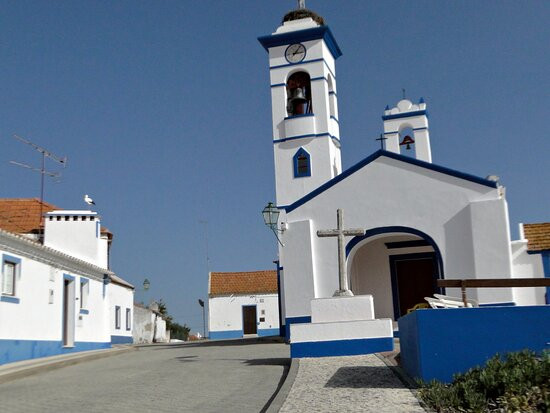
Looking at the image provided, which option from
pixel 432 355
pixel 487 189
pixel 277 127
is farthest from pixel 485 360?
pixel 277 127

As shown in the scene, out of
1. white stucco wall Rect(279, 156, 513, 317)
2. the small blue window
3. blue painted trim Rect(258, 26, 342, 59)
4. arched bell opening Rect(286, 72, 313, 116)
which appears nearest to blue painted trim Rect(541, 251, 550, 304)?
white stucco wall Rect(279, 156, 513, 317)

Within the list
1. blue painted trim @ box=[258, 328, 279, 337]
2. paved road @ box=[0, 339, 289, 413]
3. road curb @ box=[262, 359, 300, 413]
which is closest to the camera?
road curb @ box=[262, 359, 300, 413]

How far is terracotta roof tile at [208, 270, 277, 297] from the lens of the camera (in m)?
41.5

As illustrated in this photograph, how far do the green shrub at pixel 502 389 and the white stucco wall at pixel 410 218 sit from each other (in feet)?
30.9

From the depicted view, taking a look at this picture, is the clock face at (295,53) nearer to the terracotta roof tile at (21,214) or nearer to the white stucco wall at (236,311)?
the terracotta roof tile at (21,214)

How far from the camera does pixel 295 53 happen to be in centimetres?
2555

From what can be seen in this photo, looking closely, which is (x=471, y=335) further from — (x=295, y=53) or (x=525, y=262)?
(x=295, y=53)

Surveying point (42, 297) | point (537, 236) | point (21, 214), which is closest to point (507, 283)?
point (42, 297)

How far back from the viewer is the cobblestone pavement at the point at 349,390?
8.29m

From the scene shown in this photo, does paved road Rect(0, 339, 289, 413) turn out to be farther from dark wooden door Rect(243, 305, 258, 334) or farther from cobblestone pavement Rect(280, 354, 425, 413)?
dark wooden door Rect(243, 305, 258, 334)

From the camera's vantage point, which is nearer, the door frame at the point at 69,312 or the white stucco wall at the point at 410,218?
the white stucco wall at the point at 410,218

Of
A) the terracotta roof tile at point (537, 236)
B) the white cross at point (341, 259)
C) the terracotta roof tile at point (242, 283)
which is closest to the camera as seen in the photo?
the white cross at point (341, 259)

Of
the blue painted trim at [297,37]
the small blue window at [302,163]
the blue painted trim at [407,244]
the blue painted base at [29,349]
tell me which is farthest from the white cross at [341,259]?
the blue painted trim at [297,37]

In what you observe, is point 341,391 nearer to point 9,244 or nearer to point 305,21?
point 9,244
